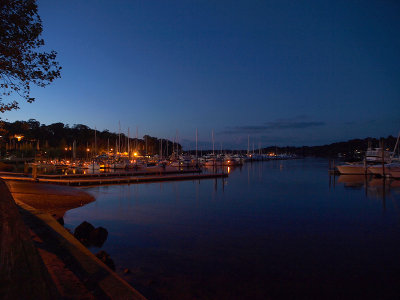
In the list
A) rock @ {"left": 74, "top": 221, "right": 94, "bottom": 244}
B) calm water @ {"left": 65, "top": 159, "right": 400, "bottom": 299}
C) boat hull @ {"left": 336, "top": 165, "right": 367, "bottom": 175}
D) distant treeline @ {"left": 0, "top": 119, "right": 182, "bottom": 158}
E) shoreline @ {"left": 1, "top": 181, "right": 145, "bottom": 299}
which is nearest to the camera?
shoreline @ {"left": 1, "top": 181, "right": 145, "bottom": 299}

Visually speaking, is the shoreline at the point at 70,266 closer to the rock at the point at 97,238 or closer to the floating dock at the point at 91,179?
the rock at the point at 97,238

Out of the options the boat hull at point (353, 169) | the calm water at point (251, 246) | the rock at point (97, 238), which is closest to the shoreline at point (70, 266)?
the rock at point (97, 238)

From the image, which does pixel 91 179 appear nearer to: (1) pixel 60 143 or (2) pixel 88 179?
(2) pixel 88 179

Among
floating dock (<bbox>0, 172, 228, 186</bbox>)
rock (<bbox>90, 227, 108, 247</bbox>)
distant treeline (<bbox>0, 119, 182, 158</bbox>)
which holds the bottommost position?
rock (<bbox>90, 227, 108, 247</bbox>)

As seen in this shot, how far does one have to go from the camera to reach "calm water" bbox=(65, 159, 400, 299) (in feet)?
32.9

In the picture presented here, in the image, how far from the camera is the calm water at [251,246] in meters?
10.0

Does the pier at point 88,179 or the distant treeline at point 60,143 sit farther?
the distant treeline at point 60,143

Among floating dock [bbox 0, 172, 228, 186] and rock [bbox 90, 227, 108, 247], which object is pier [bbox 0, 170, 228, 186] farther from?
rock [bbox 90, 227, 108, 247]

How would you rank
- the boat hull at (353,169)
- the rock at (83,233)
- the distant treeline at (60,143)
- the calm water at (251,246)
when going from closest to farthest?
the calm water at (251,246) < the rock at (83,233) < the boat hull at (353,169) < the distant treeline at (60,143)

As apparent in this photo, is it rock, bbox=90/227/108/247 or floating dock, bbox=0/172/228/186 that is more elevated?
floating dock, bbox=0/172/228/186

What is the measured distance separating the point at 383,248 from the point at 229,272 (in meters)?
9.05

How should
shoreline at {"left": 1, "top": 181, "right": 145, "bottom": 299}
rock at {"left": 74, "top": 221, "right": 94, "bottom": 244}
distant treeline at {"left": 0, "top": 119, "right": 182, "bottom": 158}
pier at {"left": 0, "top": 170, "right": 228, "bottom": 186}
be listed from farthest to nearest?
1. distant treeline at {"left": 0, "top": 119, "right": 182, "bottom": 158}
2. pier at {"left": 0, "top": 170, "right": 228, "bottom": 186}
3. rock at {"left": 74, "top": 221, "right": 94, "bottom": 244}
4. shoreline at {"left": 1, "top": 181, "right": 145, "bottom": 299}

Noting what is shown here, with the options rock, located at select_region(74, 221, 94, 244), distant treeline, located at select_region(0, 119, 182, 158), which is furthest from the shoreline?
distant treeline, located at select_region(0, 119, 182, 158)

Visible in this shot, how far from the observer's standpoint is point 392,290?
32.6ft
